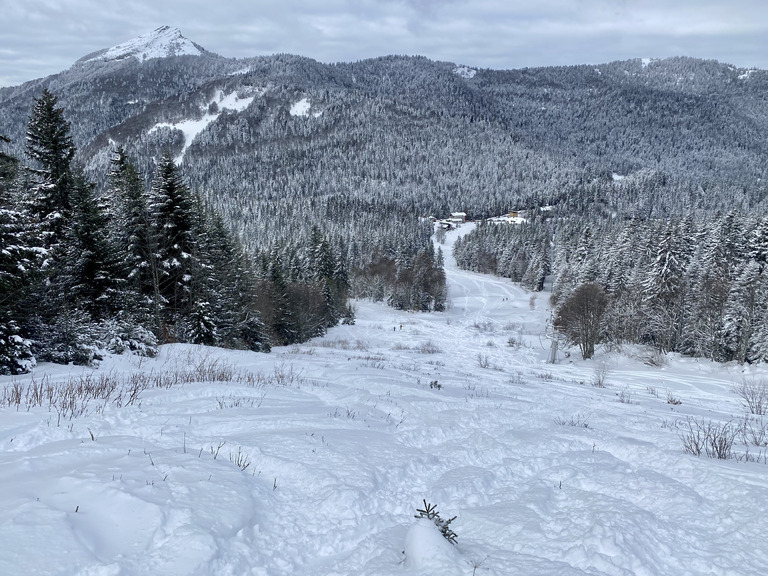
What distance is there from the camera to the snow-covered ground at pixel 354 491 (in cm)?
293

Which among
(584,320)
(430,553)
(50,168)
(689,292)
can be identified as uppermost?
(50,168)

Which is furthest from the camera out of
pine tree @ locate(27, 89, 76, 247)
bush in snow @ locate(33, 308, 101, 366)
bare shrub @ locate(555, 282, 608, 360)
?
bare shrub @ locate(555, 282, 608, 360)

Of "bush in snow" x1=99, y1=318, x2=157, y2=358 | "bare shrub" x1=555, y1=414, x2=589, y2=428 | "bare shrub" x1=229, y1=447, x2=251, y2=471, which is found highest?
"bare shrub" x1=229, y1=447, x2=251, y2=471

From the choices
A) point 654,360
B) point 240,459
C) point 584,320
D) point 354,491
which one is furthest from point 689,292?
point 240,459

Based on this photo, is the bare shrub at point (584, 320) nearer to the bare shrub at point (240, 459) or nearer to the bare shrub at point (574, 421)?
the bare shrub at point (574, 421)

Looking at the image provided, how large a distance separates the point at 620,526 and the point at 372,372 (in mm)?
8616

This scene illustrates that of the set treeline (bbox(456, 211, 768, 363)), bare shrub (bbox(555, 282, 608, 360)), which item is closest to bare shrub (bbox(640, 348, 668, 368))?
bare shrub (bbox(555, 282, 608, 360))

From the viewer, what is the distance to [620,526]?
3.46 meters

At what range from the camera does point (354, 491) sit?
3.97 meters

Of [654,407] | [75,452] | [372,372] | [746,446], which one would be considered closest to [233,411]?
[75,452]

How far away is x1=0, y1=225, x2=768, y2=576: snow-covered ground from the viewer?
2.93m

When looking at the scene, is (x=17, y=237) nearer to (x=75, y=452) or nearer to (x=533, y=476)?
(x=75, y=452)

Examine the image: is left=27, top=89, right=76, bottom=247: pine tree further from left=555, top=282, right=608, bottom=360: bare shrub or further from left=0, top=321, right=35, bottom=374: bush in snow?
left=555, top=282, right=608, bottom=360: bare shrub

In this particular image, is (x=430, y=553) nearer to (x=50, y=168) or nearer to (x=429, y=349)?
(x=50, y=168)
